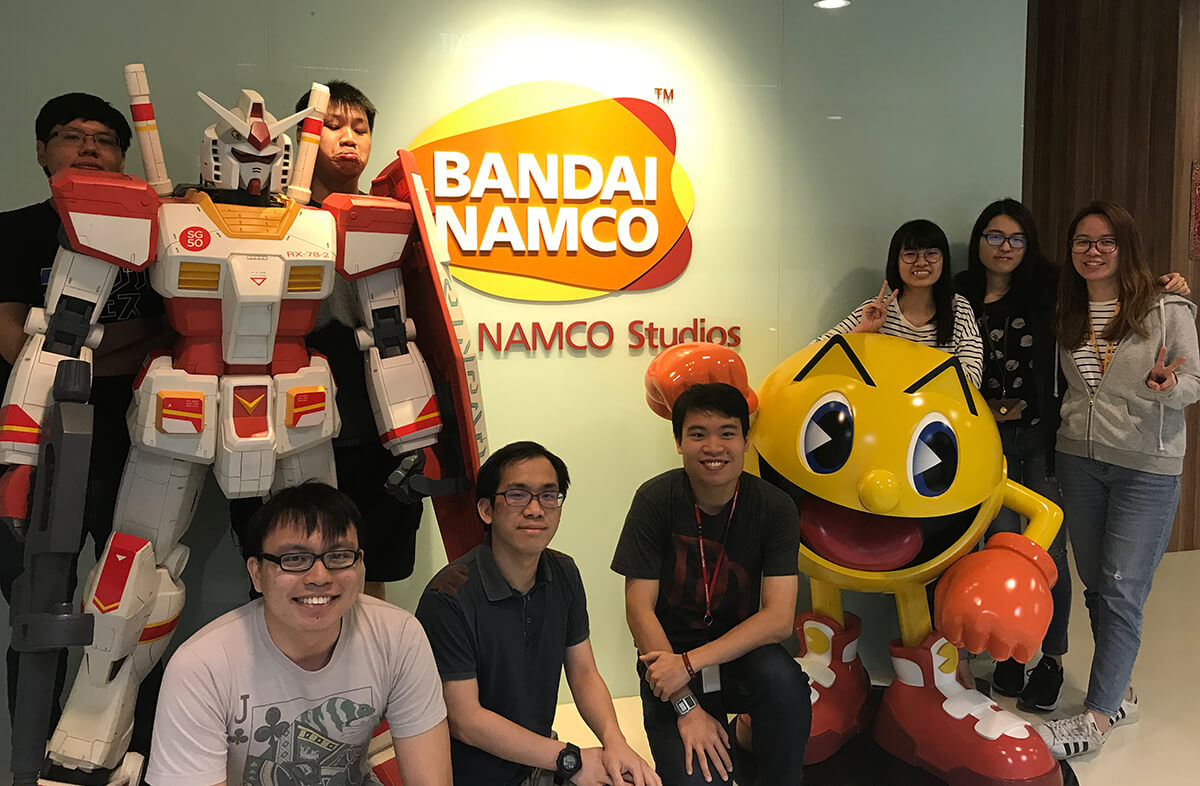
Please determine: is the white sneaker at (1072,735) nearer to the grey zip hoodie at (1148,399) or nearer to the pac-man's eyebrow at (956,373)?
the grey zip hoodie at (1148,399)

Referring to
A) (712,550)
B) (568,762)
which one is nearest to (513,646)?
(568,762)

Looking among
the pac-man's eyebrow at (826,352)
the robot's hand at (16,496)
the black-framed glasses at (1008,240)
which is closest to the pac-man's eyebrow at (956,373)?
the pac-man's eyebrow at (826,352)

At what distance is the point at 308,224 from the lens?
2.07m

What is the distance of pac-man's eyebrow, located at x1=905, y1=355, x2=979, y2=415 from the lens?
2.44 m

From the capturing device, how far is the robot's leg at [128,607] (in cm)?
202

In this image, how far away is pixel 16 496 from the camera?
6.18 ft

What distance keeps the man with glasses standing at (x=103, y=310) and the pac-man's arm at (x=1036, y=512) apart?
2220 mm

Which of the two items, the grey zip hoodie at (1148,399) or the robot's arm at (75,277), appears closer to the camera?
the robot's arm at (75,277)

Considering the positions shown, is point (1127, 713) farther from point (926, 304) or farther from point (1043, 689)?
point (926, 304)

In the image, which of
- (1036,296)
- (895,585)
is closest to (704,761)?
(895,585)

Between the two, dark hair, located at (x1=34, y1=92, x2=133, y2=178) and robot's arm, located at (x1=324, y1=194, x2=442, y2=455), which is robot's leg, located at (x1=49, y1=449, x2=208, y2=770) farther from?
dark hair, located at (x1=34, y1=92, x2=133, y2=178)

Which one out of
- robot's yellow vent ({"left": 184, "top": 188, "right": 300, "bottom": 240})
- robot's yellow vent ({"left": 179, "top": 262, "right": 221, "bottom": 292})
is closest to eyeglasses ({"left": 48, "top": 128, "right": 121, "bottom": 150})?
robot's yellow vent ({"left": 184, "top": 188, "right": 300, "bottom": 240})

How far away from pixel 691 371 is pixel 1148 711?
1.90 m

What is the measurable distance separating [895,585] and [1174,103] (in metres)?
3.40
